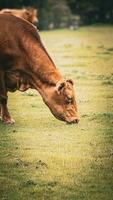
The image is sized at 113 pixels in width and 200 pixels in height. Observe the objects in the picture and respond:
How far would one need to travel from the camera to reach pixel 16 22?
12641 millimetres

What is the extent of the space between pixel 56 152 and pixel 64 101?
1.24m

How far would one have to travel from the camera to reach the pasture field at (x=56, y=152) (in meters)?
8.41

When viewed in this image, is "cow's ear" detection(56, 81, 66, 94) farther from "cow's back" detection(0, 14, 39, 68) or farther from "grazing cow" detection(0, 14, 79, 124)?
"cow's back" detection(0, 14, 39, 68)

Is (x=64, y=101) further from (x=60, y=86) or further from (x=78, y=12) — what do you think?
(x=78, y=12)

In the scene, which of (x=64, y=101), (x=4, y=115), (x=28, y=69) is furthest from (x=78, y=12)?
(x=64, y=101)

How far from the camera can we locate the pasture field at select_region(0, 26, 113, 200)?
331 inches

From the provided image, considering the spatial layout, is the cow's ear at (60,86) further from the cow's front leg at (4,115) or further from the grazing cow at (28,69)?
the cow's front leg at (4,115)

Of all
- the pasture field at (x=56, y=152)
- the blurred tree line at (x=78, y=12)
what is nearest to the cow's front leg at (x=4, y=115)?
the pasture field at (x=56, y=152)

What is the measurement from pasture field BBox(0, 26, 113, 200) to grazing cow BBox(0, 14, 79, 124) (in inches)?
22.6

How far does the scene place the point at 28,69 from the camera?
40.1 feet

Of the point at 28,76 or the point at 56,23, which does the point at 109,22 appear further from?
the point at 28,76

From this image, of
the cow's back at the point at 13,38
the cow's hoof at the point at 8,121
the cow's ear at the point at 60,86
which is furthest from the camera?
the cow's hoof at the point at 8,121

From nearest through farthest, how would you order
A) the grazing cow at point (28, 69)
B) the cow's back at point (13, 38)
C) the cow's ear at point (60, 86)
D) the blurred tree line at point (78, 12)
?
the cow's ear at point (60, 86), the grazing cow at point (28, 69), the cow's back at point (13, 38), the blurred tree line at point (78, 12)

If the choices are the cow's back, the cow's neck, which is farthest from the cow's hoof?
the cow's neck
